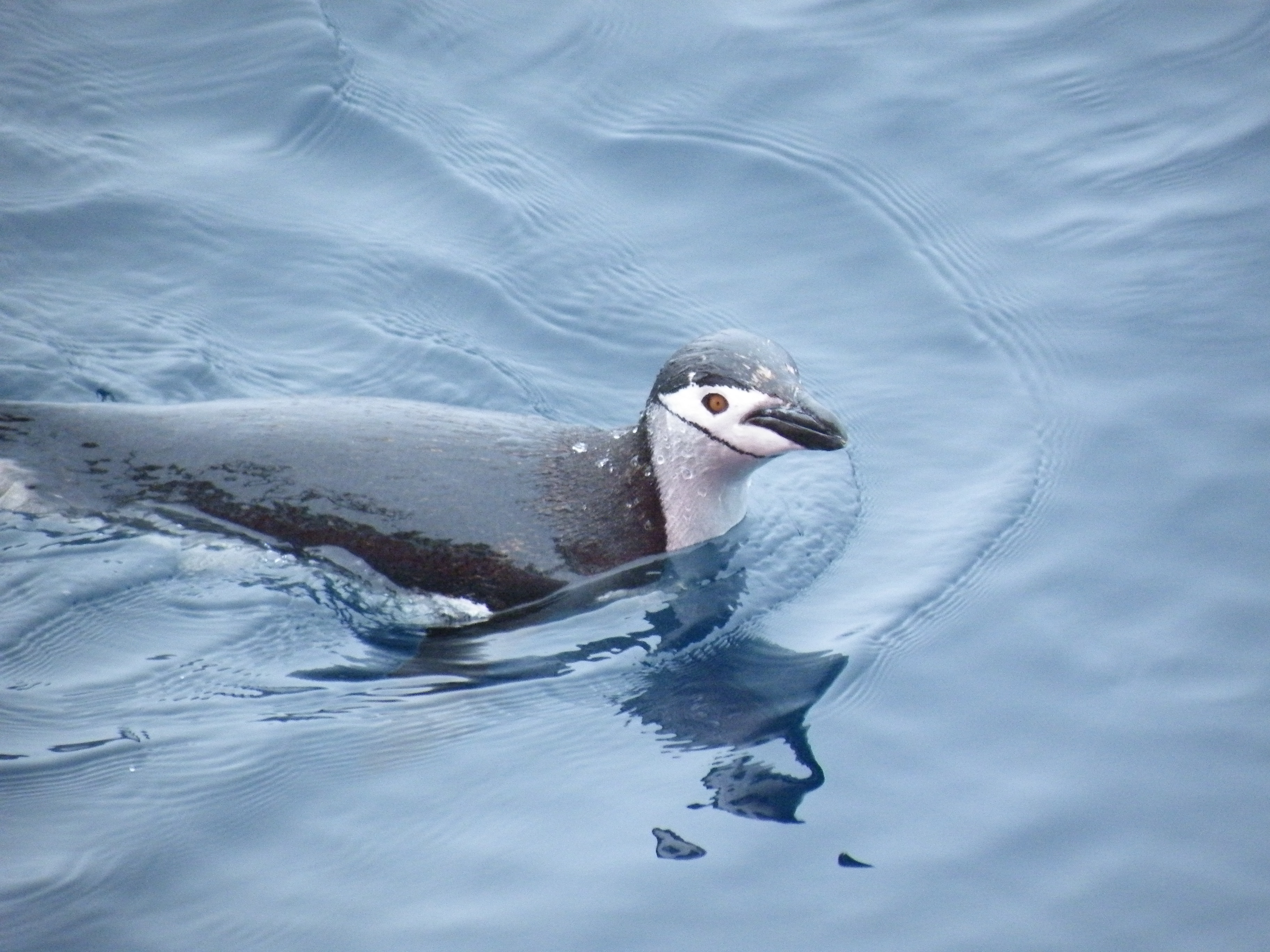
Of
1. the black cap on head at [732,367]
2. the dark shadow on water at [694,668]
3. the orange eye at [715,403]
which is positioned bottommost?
the dark shadow on water at [694,668]

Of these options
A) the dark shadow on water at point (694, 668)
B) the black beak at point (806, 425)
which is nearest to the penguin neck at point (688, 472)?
the dark shadow on water at point (694, 668)

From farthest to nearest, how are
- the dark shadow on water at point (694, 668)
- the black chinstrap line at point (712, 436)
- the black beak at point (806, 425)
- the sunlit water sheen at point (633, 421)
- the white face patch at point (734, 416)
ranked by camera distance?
the black chinstrap line at point (712, 436), the white face patch at point (734, 416), the black beak at point (806, 425), the dark shadow on water at point (694, 668), the sunlit water sheen at point (633, 421)

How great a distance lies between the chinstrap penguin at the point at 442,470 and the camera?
6668 millimetres

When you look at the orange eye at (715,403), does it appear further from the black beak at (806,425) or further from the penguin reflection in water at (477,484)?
the black beak at (806,425)

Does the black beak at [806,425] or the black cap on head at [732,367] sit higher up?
the black cap on head at [732,367]

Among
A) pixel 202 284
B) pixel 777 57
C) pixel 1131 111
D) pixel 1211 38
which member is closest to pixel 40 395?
pixel 202 284

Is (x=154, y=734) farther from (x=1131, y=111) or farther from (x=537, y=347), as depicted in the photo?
(x=1131, y=111)

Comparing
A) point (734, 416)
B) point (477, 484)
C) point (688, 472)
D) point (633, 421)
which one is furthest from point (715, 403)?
point (633, 421)

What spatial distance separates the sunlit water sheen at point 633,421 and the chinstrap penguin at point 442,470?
0.20 metres

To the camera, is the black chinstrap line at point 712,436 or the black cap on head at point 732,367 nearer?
the black cap on head at point 732,367

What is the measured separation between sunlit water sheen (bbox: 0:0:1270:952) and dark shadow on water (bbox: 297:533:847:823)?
3 cm

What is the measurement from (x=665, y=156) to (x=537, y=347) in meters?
1.85

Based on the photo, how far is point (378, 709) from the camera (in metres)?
6.05

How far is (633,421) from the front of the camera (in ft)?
27.1
